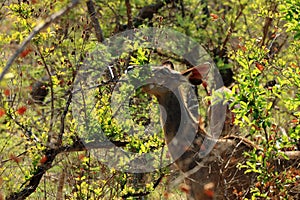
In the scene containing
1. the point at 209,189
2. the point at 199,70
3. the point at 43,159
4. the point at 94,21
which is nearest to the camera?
the point at 209,189

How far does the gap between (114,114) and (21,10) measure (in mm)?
1534

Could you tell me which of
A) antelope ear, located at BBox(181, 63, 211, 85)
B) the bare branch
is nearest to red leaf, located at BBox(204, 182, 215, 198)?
antelope ear, located at BBox(181, 63, 211, 85)

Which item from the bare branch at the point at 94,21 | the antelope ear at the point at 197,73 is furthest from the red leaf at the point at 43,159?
the bare branch at the point at 94,21

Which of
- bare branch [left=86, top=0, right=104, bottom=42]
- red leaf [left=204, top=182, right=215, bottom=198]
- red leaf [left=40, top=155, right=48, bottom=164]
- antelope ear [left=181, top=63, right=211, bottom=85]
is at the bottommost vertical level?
red leaf [left=204, top=182, right=215, bottom=198]

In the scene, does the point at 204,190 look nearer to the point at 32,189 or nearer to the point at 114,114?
the point at 114,114

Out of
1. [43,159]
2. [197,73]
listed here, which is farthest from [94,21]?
[197,73]

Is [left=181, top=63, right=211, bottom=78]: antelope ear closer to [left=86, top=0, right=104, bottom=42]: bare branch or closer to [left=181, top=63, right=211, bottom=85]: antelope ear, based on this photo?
[left=181, top=63, right=211, bottom=85]: antelope ear

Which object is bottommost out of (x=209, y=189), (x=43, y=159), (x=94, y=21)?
(x=209, y=189)

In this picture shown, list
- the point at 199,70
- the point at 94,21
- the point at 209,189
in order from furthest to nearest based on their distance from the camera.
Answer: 1. the point at 94,21
2. the point at 199,70
3. the point at 209,189

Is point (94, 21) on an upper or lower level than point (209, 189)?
upper

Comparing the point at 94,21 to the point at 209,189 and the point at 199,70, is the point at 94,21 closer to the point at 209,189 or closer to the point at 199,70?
the point at 199,70

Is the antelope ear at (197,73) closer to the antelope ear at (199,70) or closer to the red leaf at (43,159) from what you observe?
the antelope ear at (199,70)

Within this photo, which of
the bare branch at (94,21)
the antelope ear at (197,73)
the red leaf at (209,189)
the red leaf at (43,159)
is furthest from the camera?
the bare branch at (94,21)

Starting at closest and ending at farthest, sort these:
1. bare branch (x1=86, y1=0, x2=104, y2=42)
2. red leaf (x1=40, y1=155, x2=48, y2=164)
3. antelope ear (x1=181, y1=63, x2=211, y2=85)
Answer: antelope ear (x1=181, y1=63, x2=211, y2=85) → red leaf (x1=40, y1=155, x2=48, y2=164) → bare branch (x1=86, y1=0, x2=104, y2=42)
